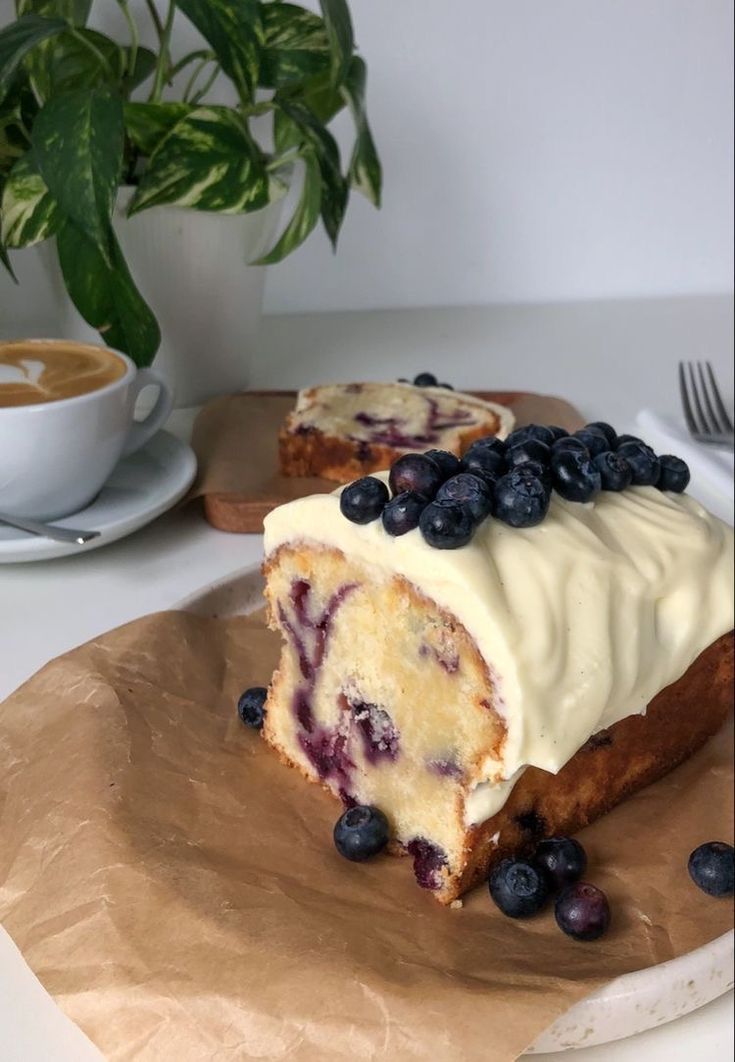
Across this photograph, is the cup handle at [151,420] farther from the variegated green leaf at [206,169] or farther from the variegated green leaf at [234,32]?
the variegated green leaf at [234,32]

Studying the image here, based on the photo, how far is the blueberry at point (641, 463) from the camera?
1097 millimetres

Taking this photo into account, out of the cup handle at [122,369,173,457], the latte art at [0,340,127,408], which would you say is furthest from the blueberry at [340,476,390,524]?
the cup handle at [122,369,173,457]

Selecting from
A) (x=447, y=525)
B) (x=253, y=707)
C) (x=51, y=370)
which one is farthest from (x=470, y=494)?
(x=51, y=370)

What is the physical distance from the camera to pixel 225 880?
88 centimetres

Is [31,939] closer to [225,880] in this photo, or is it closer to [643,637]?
[225,880]

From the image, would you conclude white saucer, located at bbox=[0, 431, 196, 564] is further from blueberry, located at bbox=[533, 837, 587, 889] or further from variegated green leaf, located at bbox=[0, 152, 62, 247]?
blueberry, located at bbox=[533, 837, 587, 889]

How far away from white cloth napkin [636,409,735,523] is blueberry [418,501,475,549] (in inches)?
30.4

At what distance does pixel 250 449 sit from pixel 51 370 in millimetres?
390

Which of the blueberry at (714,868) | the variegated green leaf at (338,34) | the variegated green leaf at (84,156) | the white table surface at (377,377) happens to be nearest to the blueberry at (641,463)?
the blueberry at (714,868)

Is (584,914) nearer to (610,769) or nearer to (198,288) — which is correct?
(610,769)

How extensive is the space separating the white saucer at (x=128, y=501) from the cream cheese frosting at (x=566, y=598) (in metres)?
0.42

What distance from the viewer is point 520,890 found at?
0.90 m

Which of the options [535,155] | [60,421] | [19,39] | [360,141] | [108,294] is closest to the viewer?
[60,421]

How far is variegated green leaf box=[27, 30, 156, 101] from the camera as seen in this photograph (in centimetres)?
163
